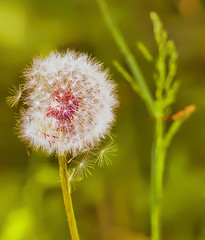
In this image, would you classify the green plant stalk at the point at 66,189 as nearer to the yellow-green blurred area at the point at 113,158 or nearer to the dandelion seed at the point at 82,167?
the dandelion seed at the point at 82,167

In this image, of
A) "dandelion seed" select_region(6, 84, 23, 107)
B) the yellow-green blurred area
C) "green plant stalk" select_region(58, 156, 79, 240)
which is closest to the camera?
"green plant stalk" select_region(58, 156, 79, 240)

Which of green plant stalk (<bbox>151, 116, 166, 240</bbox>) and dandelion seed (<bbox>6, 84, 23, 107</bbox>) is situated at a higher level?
dandelion seed (<bbox>6, 84, 23, 107</bbox>)

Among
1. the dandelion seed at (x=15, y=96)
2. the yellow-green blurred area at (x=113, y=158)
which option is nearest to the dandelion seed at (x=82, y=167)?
the dandelion seed at (x=15, y=96)

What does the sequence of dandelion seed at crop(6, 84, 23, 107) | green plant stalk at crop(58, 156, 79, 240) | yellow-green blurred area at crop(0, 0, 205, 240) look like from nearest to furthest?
green plant stalk at crop(58, 156, 79, 240) → dandelion seed at crop(6, 84, 23, 107) → yellow-green blurred area at crop(0, 0, 205, 240)

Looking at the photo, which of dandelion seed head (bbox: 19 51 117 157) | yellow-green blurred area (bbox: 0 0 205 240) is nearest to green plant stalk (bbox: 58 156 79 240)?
dandelion seed head (bbox: 19 51 117 157)

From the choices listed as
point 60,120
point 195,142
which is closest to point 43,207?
point 195,142

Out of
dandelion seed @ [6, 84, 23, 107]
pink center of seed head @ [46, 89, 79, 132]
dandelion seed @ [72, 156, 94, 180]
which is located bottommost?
dandelion seed @ [72, 156, 94, 180]

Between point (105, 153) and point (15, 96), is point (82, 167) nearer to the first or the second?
point (105, 153)

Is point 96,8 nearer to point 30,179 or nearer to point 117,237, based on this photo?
point 30,179

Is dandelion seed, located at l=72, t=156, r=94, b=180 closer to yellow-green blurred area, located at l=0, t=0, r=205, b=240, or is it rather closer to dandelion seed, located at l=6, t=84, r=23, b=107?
dandelion seed, located at l=6, t=84, r=23, b=107
